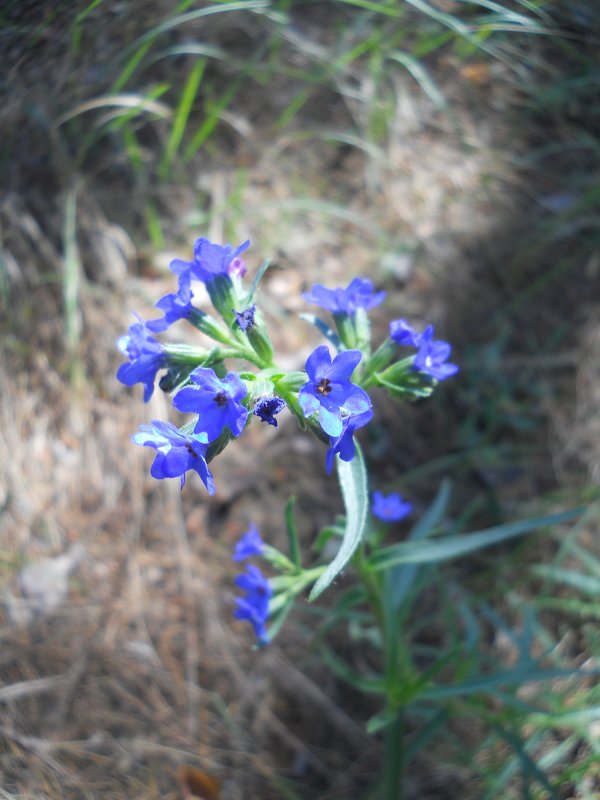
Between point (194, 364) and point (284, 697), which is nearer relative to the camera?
point (194, 364)

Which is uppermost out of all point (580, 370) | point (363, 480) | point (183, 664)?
point (363, 480)

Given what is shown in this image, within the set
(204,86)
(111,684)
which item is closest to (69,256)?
(204,86)

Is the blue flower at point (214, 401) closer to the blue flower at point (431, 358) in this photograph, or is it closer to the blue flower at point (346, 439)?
the blue flower at point (346, 439)

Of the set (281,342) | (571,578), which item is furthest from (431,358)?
(281,342)

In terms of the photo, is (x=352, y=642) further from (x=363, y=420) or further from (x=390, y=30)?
(x=390, y=30)

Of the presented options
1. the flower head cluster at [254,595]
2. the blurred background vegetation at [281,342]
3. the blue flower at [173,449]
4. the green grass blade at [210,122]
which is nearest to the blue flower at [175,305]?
the blue flower at [173,449]

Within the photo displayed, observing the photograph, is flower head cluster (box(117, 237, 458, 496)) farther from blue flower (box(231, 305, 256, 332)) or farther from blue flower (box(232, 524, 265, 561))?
blue flower (box(232, 524, 265, 561))

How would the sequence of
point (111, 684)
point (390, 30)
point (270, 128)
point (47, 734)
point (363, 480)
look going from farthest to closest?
point (270, 128)
point (390, 30)
point (111, 684)
point (47, 734)
point (363, 480)

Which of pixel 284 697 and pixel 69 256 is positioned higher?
pixel 69 256
